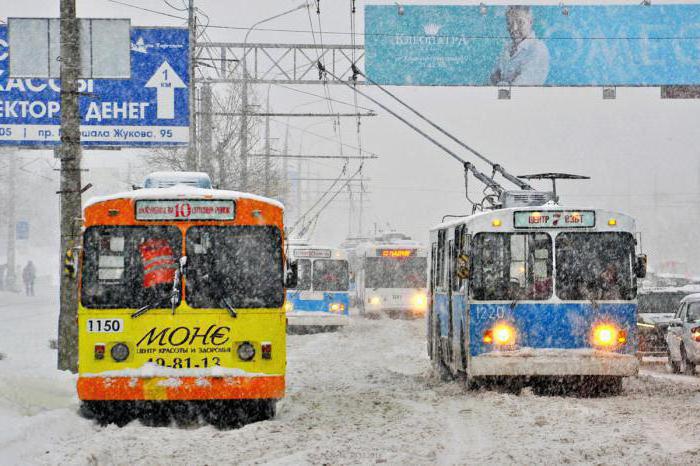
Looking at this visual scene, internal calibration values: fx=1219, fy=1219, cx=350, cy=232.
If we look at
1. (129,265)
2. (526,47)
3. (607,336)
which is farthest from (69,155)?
(526,47)

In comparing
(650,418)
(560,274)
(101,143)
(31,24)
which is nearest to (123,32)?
(31,24)

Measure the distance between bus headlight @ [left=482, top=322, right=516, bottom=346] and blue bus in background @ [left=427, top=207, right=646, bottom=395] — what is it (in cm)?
1

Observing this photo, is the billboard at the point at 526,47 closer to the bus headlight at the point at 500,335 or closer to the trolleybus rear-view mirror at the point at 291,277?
the bus headlight at the point at 500,335

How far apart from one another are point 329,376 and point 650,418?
723 cm

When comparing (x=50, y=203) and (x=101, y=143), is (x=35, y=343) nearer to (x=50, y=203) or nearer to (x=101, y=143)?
(x=101, y=143)

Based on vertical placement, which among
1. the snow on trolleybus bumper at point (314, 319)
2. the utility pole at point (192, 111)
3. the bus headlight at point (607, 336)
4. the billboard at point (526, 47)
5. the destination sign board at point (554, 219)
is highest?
the billboard at point (526, 47)

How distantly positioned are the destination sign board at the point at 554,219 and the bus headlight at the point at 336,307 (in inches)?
697

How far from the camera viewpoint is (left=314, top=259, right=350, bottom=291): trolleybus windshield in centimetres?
3328

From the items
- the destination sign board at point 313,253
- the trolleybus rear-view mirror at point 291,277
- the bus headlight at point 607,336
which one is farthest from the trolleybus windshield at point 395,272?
the trolleybus rear-view mirror at point 291,277

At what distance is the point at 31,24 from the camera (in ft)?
84.0

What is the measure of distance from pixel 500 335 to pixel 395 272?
25.5 metres

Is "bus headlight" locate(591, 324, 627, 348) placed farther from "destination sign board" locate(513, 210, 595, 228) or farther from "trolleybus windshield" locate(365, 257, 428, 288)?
"trolleybus windshield" locate(365, 257, 428, 288)

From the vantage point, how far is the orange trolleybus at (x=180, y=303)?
40.3 feet

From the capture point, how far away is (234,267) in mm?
12648
